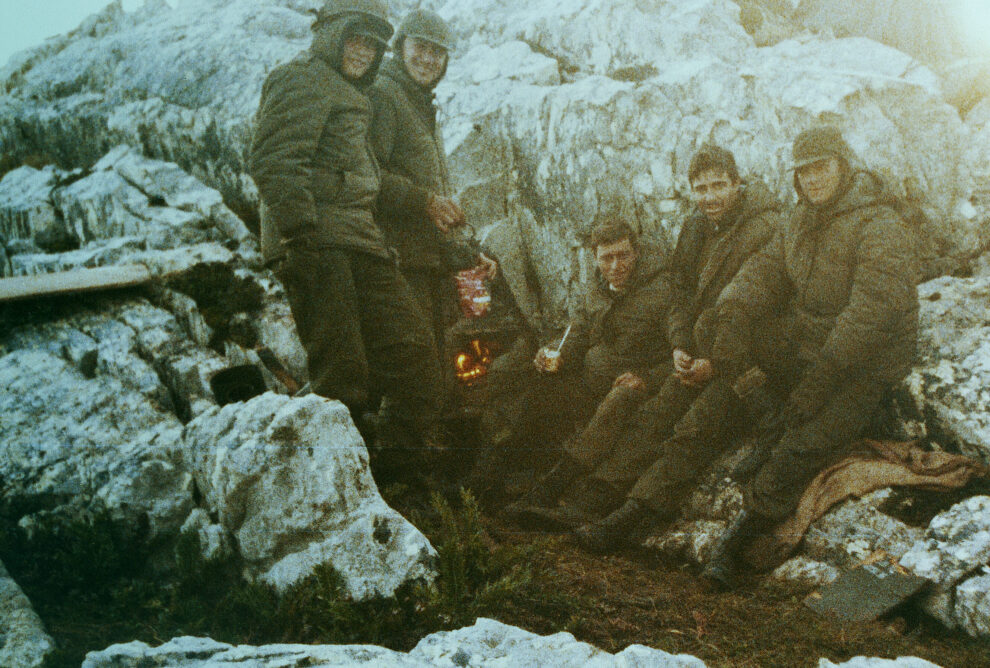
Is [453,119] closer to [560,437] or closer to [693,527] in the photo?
[560,437]

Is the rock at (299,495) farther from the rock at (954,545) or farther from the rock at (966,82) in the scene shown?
the rock at (966,82)

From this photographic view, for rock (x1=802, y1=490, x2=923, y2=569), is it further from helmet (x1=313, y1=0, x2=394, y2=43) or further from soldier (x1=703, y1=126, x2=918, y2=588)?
helmet (x1=313, y1=0, x2=394, y2=43)

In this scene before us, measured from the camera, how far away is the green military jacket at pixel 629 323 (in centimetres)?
386

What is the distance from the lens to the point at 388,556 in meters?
2.79

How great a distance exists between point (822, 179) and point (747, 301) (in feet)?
2.31

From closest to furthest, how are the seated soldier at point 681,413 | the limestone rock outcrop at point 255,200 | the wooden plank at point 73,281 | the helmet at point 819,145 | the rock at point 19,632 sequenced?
the rock at point 19,632, the limestone rock outcrop at point 255,200, the wooden plank at point 73,281, the helmet at point 819,145, the seated soldier at point 681,413

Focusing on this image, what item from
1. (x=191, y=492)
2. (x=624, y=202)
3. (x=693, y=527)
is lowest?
(x=693, y=527)

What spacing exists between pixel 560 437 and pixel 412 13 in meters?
2.63

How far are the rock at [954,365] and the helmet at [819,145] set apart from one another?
83 centimetres

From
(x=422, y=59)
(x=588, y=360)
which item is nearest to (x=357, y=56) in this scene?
(x=422, y=59)

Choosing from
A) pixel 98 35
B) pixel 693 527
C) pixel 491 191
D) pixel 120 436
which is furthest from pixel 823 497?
pixel 98 35

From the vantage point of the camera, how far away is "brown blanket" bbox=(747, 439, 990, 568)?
295 centimetres

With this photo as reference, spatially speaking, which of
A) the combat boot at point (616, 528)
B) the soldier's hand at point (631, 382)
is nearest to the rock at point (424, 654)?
the combat boot at point (616, 528)

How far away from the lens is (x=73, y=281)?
3.14 meters
